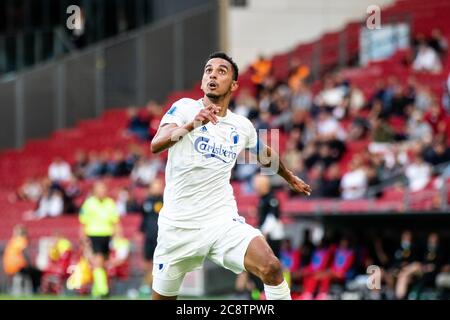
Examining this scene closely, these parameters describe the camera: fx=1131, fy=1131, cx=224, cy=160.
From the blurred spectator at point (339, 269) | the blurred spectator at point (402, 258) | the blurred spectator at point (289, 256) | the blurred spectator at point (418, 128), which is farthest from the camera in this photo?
the blurred spectator at point (418, 128)

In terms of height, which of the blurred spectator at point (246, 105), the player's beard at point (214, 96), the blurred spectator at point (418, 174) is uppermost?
the blurred spectator at point (246, 105)

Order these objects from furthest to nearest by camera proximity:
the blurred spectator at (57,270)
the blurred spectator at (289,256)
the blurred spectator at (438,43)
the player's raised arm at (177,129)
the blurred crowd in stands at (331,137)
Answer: the blurred spectator at (438,43) → the blurred spectator at (57,270) → the blurred crowd in stands at (331,137) → the blurred spectator at (289,256) → the player's raised arm at (177,129)

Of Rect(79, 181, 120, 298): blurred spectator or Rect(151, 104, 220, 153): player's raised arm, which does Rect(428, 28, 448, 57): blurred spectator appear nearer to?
Rect(79, 181, 120, 298): blurred spectator

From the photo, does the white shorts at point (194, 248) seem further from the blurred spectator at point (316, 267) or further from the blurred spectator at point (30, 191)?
the blurred spectator at point (30, 191)

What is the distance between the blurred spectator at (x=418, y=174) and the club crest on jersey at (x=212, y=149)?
10428 millimetres

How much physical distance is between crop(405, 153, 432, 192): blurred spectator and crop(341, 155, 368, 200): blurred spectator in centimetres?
83

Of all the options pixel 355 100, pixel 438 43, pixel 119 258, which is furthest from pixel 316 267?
pixel 438 43

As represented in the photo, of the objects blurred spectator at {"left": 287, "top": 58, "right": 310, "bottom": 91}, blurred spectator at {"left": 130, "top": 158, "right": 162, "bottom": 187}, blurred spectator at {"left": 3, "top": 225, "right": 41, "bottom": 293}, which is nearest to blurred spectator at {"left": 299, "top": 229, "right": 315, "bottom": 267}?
blurred spectator at {"left": 3, "top": 225, "right": 41, "bottom": 293}

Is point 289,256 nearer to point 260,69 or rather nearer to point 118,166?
point 118,166

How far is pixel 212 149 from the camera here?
29.9 ft

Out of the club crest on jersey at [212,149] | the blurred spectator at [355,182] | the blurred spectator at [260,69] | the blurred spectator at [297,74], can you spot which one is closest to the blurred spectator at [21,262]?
the blurred spectator at [355,182]

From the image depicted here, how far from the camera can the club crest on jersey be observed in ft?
29.7

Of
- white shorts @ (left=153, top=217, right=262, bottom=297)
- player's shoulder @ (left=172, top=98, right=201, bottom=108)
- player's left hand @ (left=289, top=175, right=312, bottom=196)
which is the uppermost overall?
player's shoulder @ (left=172, top=98, right=201, bottom=108)

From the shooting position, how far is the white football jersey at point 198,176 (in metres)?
9.06
